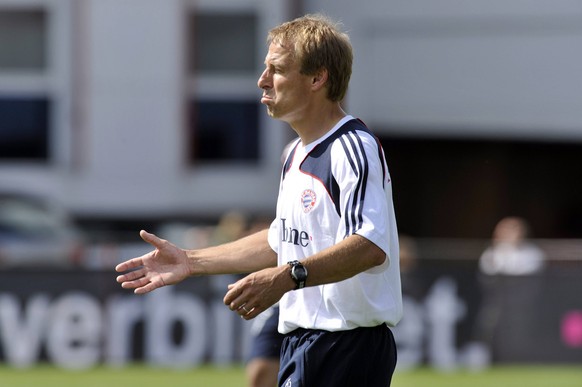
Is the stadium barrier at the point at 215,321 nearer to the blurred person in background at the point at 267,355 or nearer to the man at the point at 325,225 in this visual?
the blurred person in background at the point at 267,355

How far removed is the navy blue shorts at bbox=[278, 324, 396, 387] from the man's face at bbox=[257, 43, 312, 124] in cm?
86

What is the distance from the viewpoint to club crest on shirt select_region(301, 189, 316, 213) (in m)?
4.97

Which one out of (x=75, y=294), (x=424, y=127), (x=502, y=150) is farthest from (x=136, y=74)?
(x=75, y=294)

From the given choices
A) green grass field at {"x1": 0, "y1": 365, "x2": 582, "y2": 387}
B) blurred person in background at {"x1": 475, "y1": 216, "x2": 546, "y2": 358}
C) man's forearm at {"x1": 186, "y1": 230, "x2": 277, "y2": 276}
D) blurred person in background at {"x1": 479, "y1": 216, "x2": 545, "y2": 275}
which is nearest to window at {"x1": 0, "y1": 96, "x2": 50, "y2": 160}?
green grass field at {"x1": 0, "y1": 365, "x2": 582, "y2": 387}

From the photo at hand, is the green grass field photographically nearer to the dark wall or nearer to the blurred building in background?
the blurred building in background

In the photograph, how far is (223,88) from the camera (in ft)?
78.5

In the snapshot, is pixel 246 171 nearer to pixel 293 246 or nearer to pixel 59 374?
pixel 59 374

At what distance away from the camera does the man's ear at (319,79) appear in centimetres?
505

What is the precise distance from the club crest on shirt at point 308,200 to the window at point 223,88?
18.8 meters

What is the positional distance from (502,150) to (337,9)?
13.0 feet

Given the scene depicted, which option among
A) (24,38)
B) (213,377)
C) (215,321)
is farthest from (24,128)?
(213,377)

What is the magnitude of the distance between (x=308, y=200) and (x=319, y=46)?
580 mm

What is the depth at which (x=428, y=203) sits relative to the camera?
24.5 meters

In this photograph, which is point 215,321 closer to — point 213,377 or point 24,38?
point 213,377
